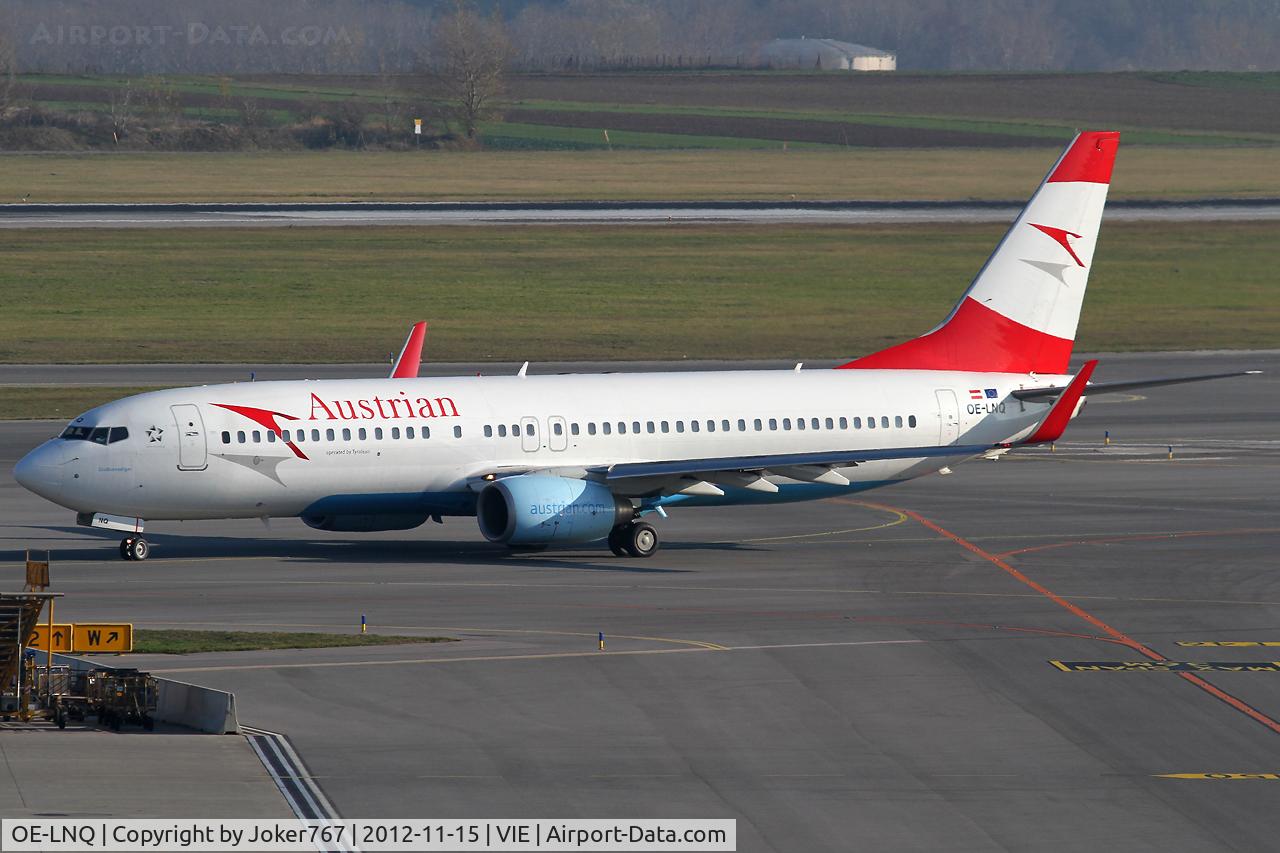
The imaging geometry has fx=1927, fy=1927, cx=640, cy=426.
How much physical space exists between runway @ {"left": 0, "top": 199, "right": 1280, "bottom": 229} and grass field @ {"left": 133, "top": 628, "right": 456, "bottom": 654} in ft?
275

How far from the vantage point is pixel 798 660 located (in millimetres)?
33156

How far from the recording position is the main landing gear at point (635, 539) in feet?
A: 145

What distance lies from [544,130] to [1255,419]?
398 feet

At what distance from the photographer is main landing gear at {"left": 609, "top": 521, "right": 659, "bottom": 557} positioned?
145ft

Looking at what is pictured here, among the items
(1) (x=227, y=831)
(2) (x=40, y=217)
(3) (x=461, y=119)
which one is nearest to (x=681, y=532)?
(1) (x=227, y=831)

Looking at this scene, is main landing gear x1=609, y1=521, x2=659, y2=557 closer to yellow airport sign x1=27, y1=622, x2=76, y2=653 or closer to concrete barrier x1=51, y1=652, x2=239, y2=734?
yellow airport sign x1=27, y1=622, x2=76, y2=653

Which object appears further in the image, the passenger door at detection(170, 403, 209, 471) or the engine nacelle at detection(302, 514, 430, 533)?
the engine nacelle at detection(302, 514, 430, 533)

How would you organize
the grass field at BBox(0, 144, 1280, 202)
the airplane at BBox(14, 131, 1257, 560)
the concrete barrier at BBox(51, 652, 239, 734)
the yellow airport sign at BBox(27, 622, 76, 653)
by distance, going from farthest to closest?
1. the grass field at BBox(0, 144, 1280, 202)
2. the airplane at BBox(14, 131, 1257, 560)
3. the yellow airport sign at BBox(27, 622, 76, 653)
4. the concrete barrier at BBox(51, 652, 239, 734)

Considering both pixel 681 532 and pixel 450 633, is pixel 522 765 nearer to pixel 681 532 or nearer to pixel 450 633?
pixel 450 633

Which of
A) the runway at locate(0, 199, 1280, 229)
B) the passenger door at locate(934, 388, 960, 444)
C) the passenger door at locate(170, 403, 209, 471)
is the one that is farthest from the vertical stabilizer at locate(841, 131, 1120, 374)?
the runway at locate(0, 199, 1280, 229)

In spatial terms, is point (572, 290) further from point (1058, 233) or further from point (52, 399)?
point (1058, 233)

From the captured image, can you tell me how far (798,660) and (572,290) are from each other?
68541mm

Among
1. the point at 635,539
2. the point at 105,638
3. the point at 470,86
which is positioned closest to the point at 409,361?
the point at 635,539

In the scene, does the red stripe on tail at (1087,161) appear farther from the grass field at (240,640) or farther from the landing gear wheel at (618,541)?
the grass field at (240,640)
